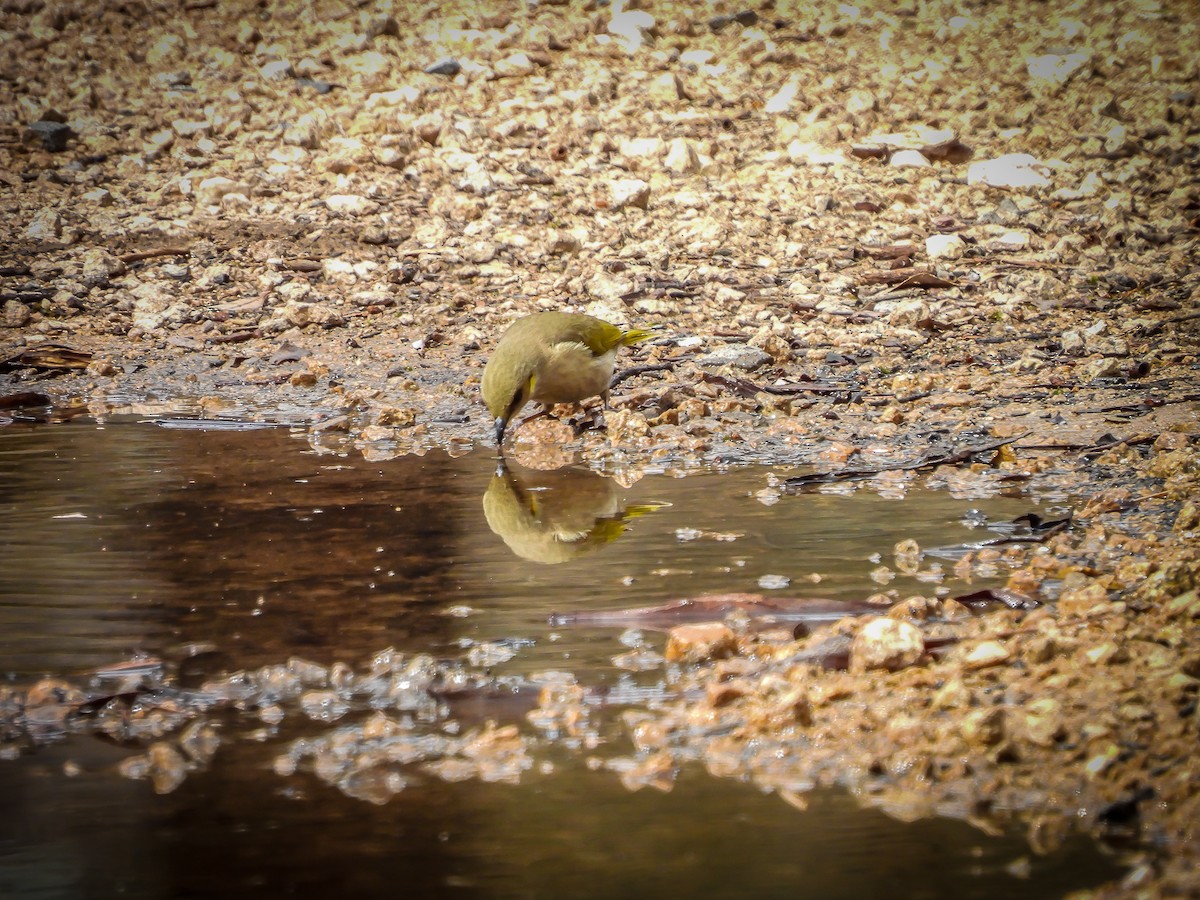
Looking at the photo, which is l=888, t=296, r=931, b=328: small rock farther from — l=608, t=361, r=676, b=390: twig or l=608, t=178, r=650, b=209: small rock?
l=608, t=178, r=650, b=209: small rock

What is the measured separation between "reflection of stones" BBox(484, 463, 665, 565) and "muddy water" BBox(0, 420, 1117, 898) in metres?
0.02

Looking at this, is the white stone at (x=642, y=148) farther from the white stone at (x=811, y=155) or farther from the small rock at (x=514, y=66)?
the small rock at (x=514, y=66)

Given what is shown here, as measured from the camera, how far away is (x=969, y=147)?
34.0 ft

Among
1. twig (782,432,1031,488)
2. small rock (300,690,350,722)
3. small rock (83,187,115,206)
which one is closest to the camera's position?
small rock (300,690,350,722)

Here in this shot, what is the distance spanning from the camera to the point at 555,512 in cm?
516

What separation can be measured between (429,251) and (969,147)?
3992 mm

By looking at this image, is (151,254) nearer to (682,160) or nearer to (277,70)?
(277,70)

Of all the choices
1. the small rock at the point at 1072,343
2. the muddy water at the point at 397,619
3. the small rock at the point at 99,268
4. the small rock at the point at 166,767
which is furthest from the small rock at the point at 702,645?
the small rock at the point at 99,268

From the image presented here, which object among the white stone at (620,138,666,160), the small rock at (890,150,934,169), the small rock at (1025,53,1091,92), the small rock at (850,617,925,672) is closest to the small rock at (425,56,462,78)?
the white stone at (620,138,666,160)

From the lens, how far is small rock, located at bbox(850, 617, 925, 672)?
10.5 ft

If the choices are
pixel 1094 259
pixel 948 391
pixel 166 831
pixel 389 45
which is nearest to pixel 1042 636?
pixel 166 831

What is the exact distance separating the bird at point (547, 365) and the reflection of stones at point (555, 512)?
0.39 m

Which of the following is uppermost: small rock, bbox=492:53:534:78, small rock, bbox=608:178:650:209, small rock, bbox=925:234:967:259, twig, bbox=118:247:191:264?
small rock, bbox=492:53:534:78

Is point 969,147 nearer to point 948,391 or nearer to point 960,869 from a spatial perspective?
point 948,391
